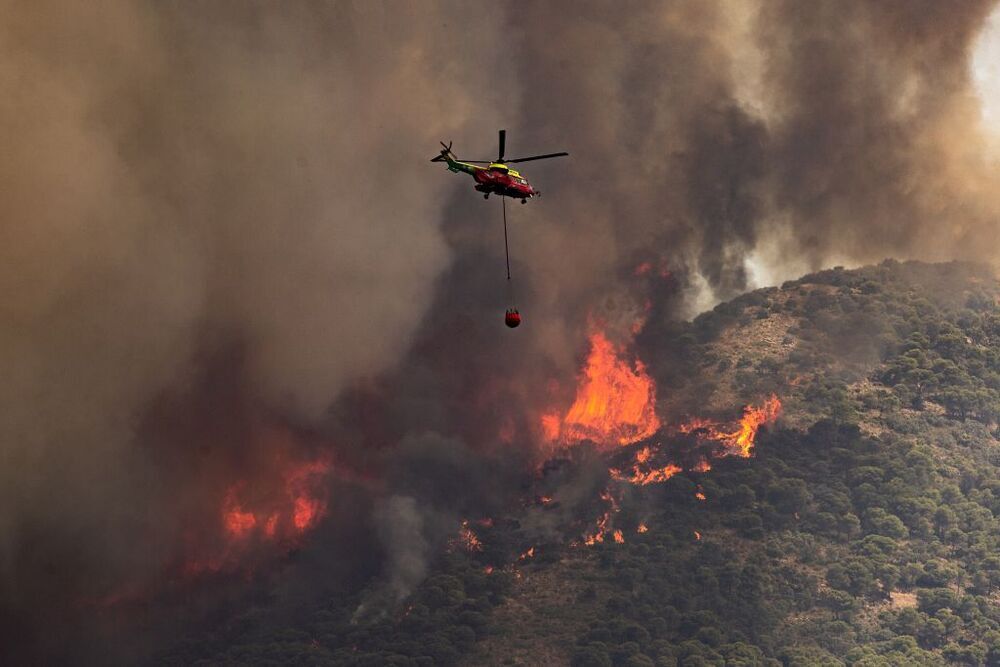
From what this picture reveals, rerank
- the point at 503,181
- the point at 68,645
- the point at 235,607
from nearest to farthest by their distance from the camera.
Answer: the point at 503,181 → the point at 68,645 → the point at 235,607

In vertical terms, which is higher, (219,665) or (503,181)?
(503,181)

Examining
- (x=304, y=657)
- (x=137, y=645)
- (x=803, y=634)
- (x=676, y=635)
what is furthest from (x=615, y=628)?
(x=137, y=645)

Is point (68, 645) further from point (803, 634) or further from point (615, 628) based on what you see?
point (803, 634)

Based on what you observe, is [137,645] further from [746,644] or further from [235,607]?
[746,644]

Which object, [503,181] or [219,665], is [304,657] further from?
[503,181]

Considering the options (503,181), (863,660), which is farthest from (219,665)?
(503,181)

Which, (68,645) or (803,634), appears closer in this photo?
(68,645)

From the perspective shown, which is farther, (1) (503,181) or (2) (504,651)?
(2) (504,651)

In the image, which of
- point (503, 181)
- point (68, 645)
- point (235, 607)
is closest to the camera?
point (503, 181)

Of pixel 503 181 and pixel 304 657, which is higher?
pixel 503 181
